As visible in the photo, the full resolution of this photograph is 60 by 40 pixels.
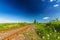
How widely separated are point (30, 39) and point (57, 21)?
1197 centimetres

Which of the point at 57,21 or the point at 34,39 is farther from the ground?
the point at 57,21

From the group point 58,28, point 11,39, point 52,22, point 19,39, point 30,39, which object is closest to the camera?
point 11,39

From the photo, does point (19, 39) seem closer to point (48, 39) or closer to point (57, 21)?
point (48, 39)

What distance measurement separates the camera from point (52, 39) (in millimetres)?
13141

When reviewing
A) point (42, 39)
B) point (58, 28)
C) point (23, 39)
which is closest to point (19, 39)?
point (23, 39)

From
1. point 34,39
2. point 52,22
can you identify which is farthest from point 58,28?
point 34,39

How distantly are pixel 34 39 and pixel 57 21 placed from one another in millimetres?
11667

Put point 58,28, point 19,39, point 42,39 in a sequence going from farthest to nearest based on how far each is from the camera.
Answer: point 58,28
point 42,39
point 19,39

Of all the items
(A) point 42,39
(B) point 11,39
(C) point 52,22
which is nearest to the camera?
(B) point 11,39

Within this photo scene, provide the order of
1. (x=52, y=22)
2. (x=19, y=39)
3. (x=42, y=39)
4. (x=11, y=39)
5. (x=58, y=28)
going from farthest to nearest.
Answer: (x=52, y=22) < (x=58, y=28) < (x=42, y=39) < (x=19, y=39) < (x=11, y=39)

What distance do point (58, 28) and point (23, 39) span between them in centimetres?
1022

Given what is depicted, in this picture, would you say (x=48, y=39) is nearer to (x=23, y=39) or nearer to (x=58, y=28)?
(x=23, y=39)

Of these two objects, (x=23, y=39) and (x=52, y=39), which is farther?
(x=52, y=39)

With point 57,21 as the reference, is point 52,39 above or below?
below
